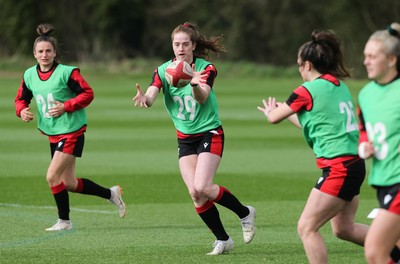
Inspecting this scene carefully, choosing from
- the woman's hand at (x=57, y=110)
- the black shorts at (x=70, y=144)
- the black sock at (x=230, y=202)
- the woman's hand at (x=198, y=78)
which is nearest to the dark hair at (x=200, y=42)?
the woman's hand at (x=198, y=78)

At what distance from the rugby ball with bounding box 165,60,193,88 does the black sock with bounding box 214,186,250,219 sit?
115 cm

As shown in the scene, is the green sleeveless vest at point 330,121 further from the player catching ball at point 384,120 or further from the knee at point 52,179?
the knee at point 52,179

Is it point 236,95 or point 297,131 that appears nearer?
point 297,131

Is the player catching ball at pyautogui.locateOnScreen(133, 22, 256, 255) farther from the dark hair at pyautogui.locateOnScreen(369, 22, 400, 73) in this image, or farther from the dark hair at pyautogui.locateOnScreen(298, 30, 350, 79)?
the dark hair at pyautogui.locateOnScreen(369, 22, 400, 73)

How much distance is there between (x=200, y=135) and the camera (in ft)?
32.2

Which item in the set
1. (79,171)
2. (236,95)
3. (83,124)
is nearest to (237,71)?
(236,95)

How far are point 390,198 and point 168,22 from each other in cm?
6028

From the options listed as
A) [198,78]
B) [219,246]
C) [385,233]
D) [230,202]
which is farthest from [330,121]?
[230,202]

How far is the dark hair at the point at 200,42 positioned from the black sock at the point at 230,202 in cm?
135

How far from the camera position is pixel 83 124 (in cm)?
1119

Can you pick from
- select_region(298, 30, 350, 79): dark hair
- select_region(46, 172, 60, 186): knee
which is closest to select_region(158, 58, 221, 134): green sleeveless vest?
select_region(46, 172, 60, 186): knee

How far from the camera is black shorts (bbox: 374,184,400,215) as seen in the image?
672cm

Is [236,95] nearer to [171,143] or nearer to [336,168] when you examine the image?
[171,143]

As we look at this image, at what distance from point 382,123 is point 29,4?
5365 cm
